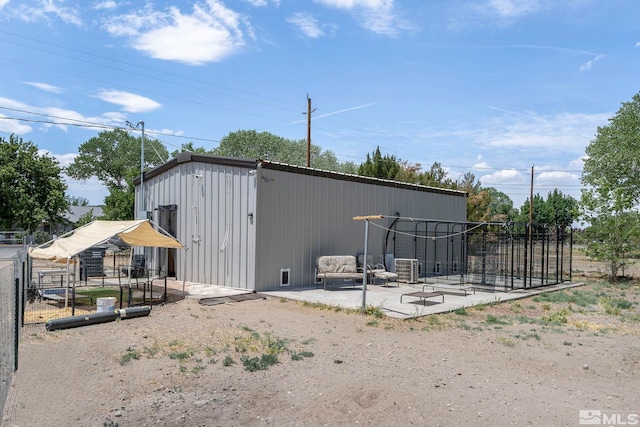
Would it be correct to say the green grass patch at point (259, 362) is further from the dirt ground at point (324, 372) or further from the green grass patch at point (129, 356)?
the green grass patch at point (129, 356)

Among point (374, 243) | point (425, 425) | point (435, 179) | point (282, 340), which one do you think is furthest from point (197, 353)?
point (435, 179)

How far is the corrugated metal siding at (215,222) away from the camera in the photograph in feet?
40.0

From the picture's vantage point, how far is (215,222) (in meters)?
12.9

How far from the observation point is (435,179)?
34.3 meters

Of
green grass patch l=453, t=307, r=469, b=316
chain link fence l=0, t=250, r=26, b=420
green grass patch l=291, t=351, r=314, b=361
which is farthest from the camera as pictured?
green grass patch l=453, t=307, r=469, b=316

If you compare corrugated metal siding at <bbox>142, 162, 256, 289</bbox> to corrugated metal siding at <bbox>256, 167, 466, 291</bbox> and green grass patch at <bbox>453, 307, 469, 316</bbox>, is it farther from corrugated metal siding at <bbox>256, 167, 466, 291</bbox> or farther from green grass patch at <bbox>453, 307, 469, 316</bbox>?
green grass patch at <bbox>453, 307, 469, 316</bbox>

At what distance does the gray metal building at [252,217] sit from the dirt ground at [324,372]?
3.24 meters

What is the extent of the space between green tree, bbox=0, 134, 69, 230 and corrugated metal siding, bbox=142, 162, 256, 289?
26.1m

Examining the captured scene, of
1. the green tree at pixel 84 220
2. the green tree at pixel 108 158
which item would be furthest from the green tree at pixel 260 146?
the green tree at pixel 84 220

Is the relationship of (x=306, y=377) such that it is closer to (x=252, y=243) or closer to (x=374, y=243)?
(x=252, y=243)

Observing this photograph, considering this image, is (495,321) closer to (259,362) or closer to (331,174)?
(259,362)

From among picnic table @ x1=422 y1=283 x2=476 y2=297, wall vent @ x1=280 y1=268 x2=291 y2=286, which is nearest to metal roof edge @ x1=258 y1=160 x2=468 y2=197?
wall vent @ x1=280 y1=268 x2=291 y2=286

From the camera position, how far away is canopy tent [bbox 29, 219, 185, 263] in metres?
9.57

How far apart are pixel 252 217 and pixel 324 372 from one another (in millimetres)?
6877
